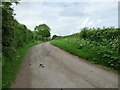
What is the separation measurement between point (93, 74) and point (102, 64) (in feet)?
8.88

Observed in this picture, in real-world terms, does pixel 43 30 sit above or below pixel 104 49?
above

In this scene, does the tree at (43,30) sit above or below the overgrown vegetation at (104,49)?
above

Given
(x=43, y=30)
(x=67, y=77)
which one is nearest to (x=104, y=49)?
(x=67, y=77)

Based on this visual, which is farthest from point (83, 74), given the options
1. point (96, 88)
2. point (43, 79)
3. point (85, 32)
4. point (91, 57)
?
point (85, 32)

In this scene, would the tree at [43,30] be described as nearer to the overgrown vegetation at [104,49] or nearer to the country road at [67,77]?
the overgrown vegetation at [104,49]

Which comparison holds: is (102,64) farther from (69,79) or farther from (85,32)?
(85,32)

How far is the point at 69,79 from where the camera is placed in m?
12.2

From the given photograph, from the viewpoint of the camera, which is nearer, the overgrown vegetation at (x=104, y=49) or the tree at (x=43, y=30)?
the overgrown vegetation at (x=104, y=49)

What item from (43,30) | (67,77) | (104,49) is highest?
(43,30)

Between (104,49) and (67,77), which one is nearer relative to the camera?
(67,77)

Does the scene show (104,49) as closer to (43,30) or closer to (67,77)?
(67,77)

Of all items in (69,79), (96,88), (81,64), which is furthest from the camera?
(81,64)

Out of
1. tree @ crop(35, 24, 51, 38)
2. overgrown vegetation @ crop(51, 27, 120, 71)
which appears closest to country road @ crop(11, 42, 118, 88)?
overgrown vegetation @ crop(51, 27, 120, 71)

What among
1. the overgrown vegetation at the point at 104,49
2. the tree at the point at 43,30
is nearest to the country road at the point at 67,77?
the overgrown vegetation at the point at 104,49
